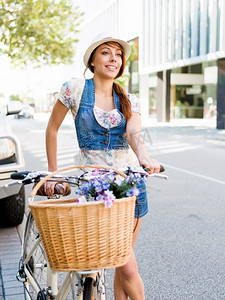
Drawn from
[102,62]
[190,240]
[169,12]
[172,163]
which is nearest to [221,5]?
[169,12]

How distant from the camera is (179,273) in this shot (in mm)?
3795

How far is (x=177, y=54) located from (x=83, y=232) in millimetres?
32104

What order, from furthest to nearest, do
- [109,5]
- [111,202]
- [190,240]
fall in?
1. [109,5]
2. [190,240]
3. [111,202]

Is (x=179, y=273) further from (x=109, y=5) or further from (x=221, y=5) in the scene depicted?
(x=109, y=5)

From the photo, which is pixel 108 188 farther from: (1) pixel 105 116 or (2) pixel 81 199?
(1) pixel 105 116

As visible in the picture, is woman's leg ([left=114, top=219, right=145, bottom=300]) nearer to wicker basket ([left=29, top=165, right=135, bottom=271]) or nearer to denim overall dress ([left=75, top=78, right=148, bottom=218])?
denim overall dress ([left=75, top=78, right=148, bottom=218])

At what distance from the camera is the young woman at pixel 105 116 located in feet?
7.82

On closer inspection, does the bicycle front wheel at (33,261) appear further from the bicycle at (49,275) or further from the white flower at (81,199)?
the white flower at (81,199)

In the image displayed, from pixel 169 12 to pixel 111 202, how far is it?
112 ft

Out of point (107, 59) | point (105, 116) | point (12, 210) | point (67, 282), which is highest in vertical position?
point (107, 59)

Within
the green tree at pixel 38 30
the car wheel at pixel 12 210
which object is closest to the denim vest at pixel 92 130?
the car wheel at pixel 12 210

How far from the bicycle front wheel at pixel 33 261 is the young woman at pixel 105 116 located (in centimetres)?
43

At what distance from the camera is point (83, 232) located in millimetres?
1631

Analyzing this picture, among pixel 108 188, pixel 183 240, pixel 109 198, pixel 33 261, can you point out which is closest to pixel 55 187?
pixel 108 188
